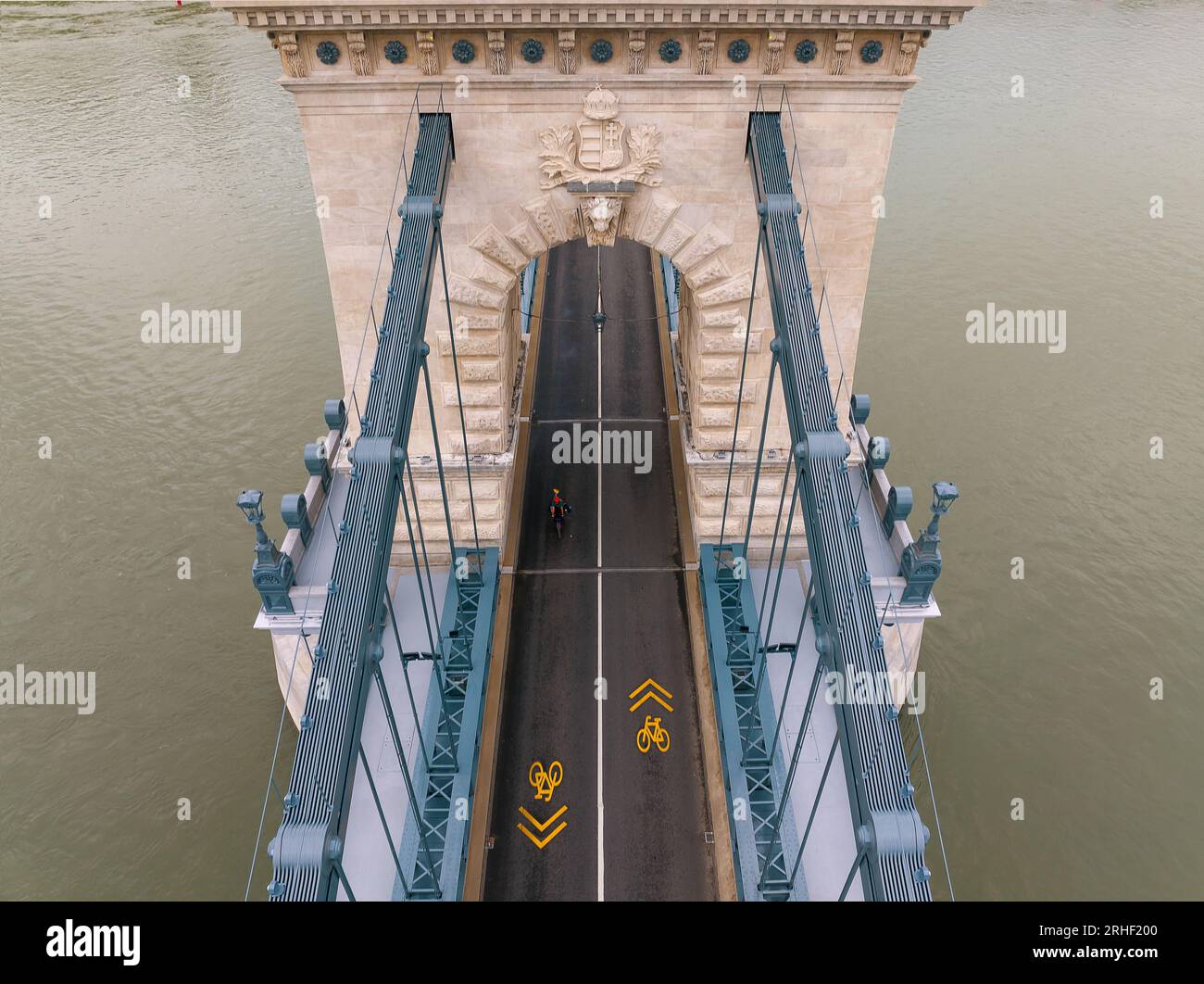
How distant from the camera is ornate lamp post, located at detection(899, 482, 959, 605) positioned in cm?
2197

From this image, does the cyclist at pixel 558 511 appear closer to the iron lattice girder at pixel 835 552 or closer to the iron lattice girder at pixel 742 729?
the iron lattice girder at pixel 742 729

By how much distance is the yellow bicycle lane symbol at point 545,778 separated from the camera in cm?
2245

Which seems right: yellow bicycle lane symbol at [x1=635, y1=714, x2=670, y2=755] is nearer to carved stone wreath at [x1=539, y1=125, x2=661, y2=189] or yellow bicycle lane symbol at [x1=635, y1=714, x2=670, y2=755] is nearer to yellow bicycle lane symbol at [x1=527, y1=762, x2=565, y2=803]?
yellow bicycle lane symbol at [x1=527, y1=762, x2=565, y2=803]

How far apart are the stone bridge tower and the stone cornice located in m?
0.04

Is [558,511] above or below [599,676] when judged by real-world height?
above

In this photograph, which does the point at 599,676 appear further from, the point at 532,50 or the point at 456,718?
the point at 532,50

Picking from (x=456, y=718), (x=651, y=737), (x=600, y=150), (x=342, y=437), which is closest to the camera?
(x=600, y=150)

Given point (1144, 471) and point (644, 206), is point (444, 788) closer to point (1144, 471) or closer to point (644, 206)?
point (644, 206)

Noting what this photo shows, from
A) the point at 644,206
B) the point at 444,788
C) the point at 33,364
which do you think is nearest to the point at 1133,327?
the point at 644,206

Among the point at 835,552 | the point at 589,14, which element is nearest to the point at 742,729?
the point at 835,552

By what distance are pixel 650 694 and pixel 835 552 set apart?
10463mm

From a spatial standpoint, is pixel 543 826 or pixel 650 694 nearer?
pixel 543 826

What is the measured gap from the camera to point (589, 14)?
1969 centimetres

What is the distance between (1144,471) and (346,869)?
32.2m
